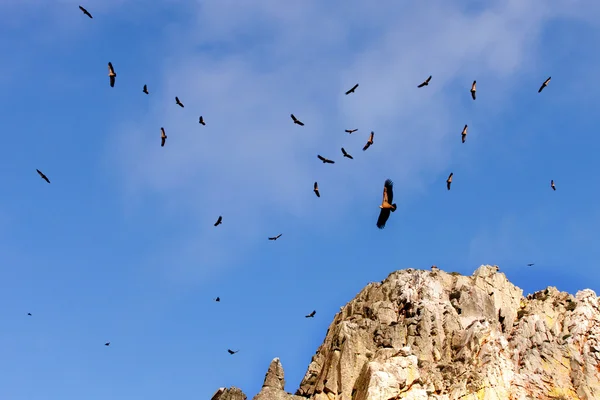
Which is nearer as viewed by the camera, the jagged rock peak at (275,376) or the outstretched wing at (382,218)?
the outstretched wing at (382,218)

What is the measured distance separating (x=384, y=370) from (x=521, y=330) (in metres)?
17.2

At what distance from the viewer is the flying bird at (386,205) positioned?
54938 millimetres

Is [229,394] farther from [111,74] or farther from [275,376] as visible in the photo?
[111,74]

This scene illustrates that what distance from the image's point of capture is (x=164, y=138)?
2309 inches

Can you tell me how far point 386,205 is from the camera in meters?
55.2

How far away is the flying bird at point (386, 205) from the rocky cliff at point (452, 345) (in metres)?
25.1

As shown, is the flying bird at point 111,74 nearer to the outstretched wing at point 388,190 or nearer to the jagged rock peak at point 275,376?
the outstretched wing at point 388,190

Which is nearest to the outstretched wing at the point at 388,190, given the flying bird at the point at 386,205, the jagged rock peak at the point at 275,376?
the flying bird at the point at 386,205

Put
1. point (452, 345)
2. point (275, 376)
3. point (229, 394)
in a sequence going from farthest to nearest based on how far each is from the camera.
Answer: point (452, 345) < point (275, 376) < point (229, 394)

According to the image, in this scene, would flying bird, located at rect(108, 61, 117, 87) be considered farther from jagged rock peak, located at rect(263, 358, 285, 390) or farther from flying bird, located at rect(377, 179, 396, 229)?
jagged rock peak, located at rect(263, 358, 285, 390)

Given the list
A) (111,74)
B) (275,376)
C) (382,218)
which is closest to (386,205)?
(382,218)

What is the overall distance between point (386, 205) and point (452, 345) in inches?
1350

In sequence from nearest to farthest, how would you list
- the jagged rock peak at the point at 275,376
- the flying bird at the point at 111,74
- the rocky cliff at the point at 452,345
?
the flying bird at the point at 111,74
the rocky cliff at the point at 452,345
the jagged rock peak at the point at 275,376

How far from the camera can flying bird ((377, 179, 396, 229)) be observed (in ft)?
180
